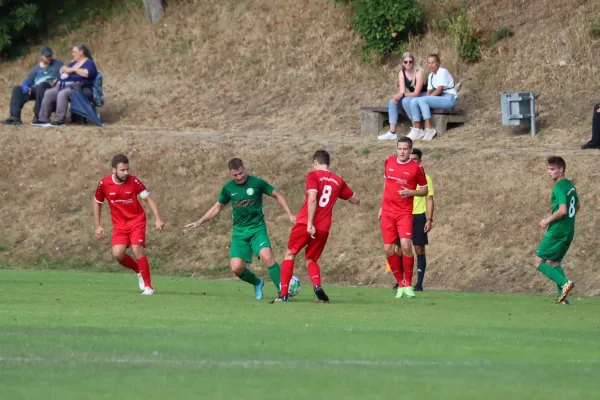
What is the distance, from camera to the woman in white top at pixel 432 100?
89.2 ft

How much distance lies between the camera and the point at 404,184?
1711cm

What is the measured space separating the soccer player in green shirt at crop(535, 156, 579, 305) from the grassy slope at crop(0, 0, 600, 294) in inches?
130

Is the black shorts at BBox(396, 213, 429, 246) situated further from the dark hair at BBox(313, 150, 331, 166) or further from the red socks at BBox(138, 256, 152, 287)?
the red socks at BBox(138, 256, 152, 287)

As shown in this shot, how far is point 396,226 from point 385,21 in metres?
15.4

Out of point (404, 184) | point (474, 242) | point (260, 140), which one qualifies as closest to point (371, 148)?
point (260, 140)

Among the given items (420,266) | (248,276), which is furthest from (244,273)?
(420,266)

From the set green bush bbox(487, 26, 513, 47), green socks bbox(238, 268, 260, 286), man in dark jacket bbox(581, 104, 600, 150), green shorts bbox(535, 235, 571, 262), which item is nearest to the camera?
green socks bbox(238, 268, 260, 286)

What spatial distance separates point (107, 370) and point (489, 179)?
645 inches

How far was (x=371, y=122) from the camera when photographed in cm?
2889

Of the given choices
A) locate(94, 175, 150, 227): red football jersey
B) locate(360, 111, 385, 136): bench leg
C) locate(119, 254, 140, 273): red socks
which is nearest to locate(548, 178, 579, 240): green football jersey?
locate(94, 175, 150, 227): red football jersey

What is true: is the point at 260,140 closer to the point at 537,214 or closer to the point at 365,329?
the point at 537,214

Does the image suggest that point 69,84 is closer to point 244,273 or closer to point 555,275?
point 244,273

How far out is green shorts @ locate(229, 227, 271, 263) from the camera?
16516 millimetres

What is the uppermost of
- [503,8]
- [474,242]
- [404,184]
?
[503,8]
